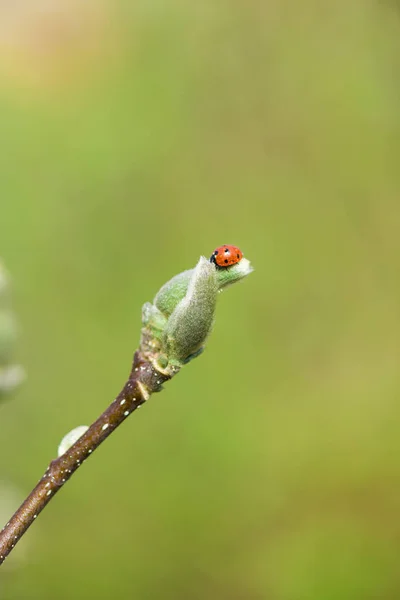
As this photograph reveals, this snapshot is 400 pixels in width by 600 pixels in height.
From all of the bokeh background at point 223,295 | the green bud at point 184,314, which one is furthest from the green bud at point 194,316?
the bokeh background at point 223,295

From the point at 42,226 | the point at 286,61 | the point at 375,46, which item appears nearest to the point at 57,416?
the point at 42,226

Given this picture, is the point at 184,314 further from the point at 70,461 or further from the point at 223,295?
the point at 223,295

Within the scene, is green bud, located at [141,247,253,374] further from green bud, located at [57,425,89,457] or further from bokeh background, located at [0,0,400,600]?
bokeh background, located at [0,0,400,600]

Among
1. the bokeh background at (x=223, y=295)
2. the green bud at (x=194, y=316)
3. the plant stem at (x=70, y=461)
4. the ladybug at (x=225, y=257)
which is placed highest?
the bokeh background at (x=223, y=295)

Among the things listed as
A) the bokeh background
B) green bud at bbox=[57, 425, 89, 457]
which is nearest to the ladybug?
green bud at bbox=[57, 425, 89, 457]

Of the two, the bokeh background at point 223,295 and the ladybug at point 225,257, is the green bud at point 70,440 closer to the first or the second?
the ladybug at point 225,257

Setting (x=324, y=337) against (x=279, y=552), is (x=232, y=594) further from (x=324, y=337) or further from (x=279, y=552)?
(x=324, y=337)

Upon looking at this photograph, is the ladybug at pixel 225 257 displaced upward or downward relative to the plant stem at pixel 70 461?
upward
